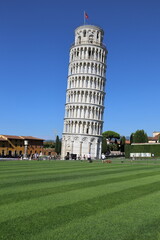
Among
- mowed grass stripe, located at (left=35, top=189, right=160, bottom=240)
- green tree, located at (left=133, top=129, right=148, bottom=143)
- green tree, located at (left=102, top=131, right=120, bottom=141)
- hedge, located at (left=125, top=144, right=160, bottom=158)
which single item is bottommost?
mowed grass stripe, located at (left=35, top=189, right=160, bottom=240)

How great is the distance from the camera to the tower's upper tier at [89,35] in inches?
4053

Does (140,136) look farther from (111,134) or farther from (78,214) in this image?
(78,214)

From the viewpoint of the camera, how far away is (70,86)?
3974 inches

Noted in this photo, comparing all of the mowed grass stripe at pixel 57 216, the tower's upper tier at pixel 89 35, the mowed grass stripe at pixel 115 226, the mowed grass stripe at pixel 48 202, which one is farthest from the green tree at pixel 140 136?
the mowed grass stripe at pixel 115 226

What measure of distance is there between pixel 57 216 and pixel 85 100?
8792 cm

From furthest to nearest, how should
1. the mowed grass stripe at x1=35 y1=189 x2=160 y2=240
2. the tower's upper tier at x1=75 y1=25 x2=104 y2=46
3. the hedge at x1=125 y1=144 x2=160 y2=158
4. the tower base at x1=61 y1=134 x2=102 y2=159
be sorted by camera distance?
the tower's upper tier at x1=75 y1=25 x2=104 y2=46
the tower base at x1=61 y1=134 x2=102 y2=159
the hedge at x1=125 y1=144 x2=160 y2=158
the mowed grass stripe at x1=35 y1=189 x2=160 y2=240

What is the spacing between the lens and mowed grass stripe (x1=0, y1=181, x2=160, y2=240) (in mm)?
8062

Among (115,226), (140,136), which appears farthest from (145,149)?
(115,226)

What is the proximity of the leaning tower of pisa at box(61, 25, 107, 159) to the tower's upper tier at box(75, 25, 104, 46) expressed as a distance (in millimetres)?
225

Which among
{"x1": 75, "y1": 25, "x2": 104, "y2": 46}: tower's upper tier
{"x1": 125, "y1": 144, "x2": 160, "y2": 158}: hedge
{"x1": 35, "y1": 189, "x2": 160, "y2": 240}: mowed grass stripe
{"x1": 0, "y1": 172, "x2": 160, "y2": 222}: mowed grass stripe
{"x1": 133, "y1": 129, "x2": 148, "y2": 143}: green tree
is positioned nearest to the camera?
{"x1": 35, "y1": 189, "x2": 160, "y2": 240}: mowed grass stripe

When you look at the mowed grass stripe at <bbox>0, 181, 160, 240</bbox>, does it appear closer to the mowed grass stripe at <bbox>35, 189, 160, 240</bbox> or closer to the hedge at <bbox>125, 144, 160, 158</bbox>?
the mowed grass stripe at <bbox>35, 189, 160, 240</bbox>

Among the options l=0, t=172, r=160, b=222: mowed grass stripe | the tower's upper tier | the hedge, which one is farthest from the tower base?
l=0, t=172, r=160, b=222: mowed grass stripe

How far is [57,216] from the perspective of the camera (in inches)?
381

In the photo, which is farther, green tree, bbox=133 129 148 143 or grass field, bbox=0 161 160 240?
green tree, bbox=133 129 148 143
